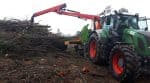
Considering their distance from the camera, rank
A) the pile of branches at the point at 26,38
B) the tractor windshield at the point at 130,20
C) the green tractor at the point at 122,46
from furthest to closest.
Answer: the pile of branches at the point at 26,38 < the tractor windshield at the point at 130,20 < the green tractor at the point at 122,46

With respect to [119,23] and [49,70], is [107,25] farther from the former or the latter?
[49,70]

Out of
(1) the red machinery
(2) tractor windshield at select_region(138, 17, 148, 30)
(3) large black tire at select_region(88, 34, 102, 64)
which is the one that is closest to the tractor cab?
(2) tractor windshield at select_region(138, 17, 148, 30)

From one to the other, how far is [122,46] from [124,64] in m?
0.69

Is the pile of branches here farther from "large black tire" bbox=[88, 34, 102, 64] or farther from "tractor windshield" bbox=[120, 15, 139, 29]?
"tractor windshield" bbox=[120, 15, 139, 29]

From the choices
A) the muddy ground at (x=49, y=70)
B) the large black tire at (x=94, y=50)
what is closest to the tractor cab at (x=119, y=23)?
the large black tire at (x=94, y=50)

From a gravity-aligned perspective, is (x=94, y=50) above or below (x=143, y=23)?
below

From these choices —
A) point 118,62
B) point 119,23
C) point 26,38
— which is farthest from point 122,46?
point 26,38

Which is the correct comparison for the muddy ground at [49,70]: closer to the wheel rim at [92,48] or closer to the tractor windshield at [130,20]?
the wheel rim at [92,48]

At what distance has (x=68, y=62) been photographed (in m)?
12.1

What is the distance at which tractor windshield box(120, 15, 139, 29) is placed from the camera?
1156 centimetres

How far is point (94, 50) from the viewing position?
508 inches

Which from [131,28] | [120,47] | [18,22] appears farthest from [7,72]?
[18,22]

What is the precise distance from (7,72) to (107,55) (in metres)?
3.71

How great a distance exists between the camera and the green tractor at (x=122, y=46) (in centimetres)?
939
